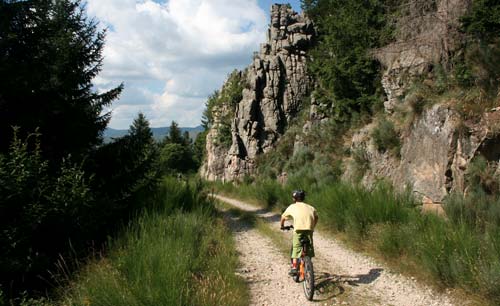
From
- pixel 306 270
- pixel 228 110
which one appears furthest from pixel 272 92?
pixel 306 270

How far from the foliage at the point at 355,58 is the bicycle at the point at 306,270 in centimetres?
1245

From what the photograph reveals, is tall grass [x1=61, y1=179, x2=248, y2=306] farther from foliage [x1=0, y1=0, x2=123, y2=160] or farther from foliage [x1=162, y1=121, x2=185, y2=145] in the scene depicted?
foliage [x1=162, y1=121, x2=185, y2=145]

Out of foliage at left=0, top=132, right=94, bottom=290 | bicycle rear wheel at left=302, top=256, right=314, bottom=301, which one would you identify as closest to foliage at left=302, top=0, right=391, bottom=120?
bicycle rear wheel at left=302, top=256, right=314, bottom=301

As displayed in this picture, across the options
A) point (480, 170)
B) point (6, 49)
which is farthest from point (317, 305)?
point (6, 49)

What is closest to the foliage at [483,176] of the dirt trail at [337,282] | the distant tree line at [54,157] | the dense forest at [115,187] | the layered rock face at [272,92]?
the dense forest at [115,187]

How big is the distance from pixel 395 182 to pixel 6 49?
11.8m

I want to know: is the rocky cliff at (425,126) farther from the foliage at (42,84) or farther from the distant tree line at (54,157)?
the foliage at (42,84)

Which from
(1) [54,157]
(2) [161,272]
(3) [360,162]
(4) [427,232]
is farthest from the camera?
(3) [360,162]

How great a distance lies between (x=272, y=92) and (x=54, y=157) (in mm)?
25484

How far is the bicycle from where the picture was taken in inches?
251

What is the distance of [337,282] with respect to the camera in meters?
7.20

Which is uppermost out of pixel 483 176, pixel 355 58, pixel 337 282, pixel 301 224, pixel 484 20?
pixel 355 58

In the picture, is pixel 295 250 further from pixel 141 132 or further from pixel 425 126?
pixel 425 126

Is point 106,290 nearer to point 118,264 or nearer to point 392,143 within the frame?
point 118,264
